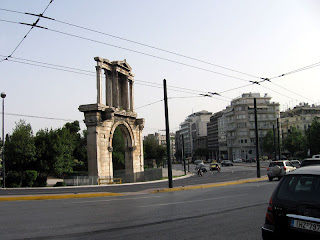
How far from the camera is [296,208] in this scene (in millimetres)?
4852

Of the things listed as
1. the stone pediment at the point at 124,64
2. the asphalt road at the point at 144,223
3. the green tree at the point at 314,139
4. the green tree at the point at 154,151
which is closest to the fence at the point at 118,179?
the stone pediment at the point at 124,64

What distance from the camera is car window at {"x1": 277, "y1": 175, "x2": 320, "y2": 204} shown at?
4820mm

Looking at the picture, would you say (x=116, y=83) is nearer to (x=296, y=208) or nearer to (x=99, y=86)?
(x=99, y=86)

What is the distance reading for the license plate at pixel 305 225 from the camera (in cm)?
459

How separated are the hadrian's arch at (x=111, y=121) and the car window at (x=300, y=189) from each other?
94.5 feet

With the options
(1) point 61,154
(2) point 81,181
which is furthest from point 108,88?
(2) point 81,181

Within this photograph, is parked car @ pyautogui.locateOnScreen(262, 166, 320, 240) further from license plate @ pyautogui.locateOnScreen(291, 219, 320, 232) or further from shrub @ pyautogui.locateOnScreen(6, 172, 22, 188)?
shrub @ pyautogui.locateOnScreen(6, 172, 22, 188)

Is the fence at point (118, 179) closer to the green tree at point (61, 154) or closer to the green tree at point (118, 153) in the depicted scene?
the green tree at point (61, 154)

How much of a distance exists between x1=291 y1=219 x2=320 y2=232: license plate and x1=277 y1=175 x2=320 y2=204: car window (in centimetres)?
30

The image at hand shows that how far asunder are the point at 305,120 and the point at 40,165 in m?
96.4

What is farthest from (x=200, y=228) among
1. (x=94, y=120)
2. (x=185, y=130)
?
(x=185, y=130)

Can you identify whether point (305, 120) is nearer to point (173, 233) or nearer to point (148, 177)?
point (148, 177)

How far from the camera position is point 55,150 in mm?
34906

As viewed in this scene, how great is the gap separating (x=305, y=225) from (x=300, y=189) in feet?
1.81
